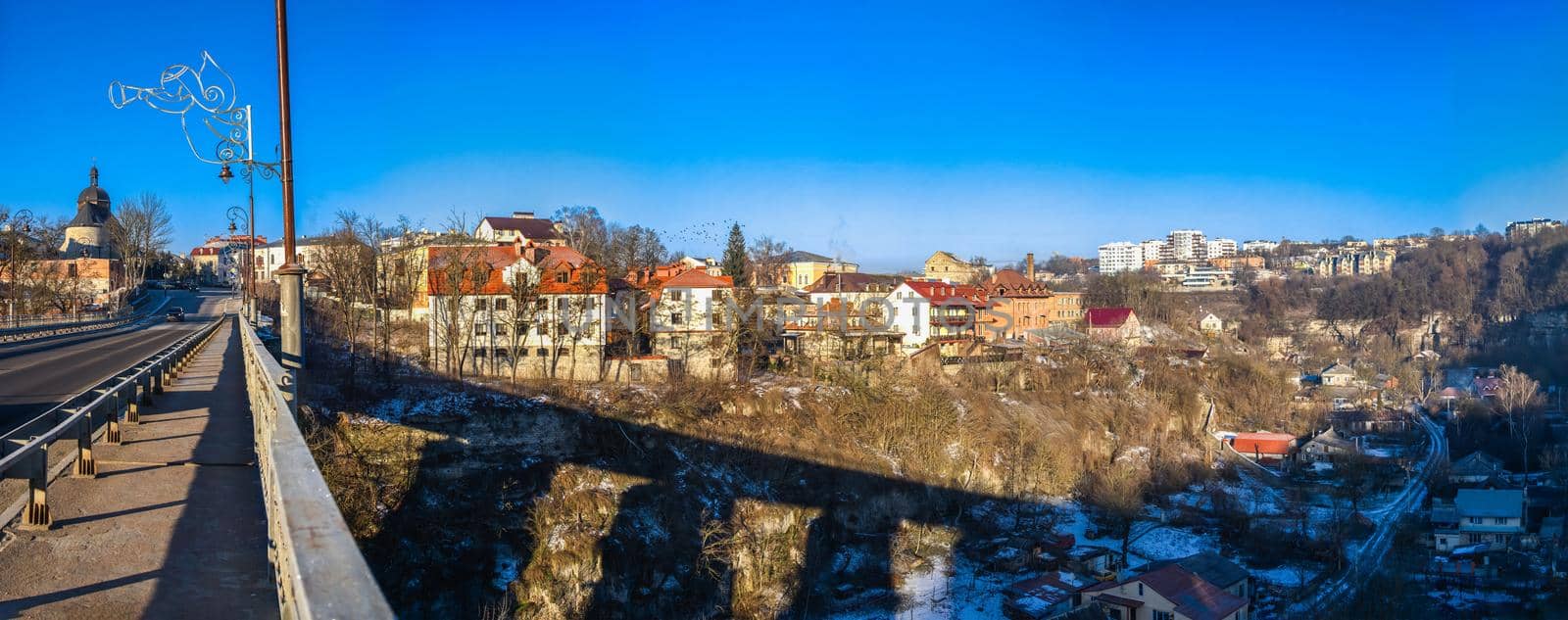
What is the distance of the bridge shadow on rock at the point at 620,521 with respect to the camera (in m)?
19.4

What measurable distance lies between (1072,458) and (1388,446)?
20948mm

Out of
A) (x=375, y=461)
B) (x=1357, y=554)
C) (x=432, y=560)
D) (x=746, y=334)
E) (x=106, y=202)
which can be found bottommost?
(x=1357, y=554)

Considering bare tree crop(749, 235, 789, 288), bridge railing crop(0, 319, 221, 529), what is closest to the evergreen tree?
bare tree crop(749, 235, 789, 288)

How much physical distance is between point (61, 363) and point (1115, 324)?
52402mm

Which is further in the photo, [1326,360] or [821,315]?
[1326,360]

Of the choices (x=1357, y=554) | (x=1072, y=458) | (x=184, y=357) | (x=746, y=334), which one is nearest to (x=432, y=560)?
(x=184, y=357)

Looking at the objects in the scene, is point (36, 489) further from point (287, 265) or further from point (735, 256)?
point (735, 256)

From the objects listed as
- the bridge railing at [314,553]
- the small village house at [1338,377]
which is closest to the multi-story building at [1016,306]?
the small village house at [1338,377]

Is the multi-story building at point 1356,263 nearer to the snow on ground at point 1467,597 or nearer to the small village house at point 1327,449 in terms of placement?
the small village house at point 1327,449

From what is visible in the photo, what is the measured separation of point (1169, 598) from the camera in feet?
68.8

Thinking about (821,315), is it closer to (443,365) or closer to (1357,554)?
(443,365)

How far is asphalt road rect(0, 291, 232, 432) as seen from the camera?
10.5 meters

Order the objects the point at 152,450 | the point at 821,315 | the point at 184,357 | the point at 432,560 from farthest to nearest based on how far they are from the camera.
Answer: the point at 821,315
the point at 432,560
the point at 184,357
the point at 152,450

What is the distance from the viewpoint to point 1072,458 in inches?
1307
